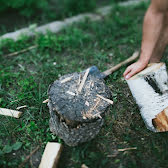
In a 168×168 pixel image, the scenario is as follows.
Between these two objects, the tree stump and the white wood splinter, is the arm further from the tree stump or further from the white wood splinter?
the tree stump

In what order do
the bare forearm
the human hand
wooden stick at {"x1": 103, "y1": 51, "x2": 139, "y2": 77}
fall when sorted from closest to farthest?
the human hand → the bare forearm → wooden stick at {"x1": 103, "y1": 51, "x2": 139, "y2": 77}

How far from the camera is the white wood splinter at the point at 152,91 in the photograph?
79.0 inches

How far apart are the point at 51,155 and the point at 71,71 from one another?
146cm

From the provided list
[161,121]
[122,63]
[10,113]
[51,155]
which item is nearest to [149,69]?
[161,121]

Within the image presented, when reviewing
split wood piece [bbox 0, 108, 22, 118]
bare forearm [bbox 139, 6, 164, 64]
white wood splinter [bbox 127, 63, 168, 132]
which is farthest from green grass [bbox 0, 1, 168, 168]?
bare forearm [bbox 139, 6, 164, 64]

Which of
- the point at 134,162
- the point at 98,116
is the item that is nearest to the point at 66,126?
the point at 98,116

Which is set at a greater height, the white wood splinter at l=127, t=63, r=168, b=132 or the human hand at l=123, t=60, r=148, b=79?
the human hand at l=123, t=60, r=148, b=79

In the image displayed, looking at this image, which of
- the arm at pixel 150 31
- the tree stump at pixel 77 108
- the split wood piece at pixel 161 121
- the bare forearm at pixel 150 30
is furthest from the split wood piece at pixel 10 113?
the bare forearm at pixel 150 30

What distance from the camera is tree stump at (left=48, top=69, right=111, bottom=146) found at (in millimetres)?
1750

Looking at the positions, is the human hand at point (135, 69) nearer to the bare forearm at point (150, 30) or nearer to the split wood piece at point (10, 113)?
the bare forearm at point (150, 30)

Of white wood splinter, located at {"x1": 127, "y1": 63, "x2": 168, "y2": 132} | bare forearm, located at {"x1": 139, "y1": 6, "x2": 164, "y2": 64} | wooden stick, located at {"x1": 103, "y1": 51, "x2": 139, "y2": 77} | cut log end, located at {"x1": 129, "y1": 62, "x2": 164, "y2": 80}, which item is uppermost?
bare forearm, located at {"x1": 139, "y1": 6, "x2": 164, "y2": 64}

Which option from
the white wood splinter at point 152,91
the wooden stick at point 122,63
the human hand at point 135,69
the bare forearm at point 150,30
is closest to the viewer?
the white wood splinter at point 152,91

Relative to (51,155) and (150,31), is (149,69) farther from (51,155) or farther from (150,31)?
(51,155)

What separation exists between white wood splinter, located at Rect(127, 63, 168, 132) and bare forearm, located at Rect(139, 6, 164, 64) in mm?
305
